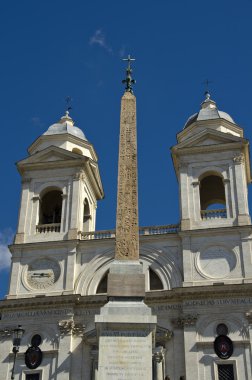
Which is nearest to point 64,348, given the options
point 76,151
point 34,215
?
point 34,215

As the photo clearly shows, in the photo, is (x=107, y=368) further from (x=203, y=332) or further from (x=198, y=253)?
(x=198, y=253)

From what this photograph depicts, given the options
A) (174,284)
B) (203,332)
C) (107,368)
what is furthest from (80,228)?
(107,368)

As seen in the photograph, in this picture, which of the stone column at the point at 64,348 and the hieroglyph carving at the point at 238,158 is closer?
the stone column at the point at 64,348

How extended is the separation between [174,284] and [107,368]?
50.2 ft

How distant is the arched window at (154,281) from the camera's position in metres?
30.6

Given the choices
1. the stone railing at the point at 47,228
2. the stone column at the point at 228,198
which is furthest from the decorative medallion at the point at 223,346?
the stone railing at the point at 47,228

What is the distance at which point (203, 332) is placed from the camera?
28.2 metres

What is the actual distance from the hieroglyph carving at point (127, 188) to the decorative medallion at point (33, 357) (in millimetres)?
13233

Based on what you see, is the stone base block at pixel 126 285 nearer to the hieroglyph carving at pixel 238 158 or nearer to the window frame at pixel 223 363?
the window frame at pixel 223 363

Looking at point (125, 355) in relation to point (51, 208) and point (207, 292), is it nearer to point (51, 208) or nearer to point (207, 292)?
point (207, 292)

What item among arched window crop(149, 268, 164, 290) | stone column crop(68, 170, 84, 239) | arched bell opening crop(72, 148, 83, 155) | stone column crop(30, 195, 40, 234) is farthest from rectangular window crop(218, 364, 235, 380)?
A: arched bell opening crop(72, 148, 83, 155)

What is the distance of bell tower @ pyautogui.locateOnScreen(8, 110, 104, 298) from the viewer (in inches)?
1243

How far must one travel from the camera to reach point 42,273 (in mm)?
31688

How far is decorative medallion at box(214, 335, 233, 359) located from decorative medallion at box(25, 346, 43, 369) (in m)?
8.15
